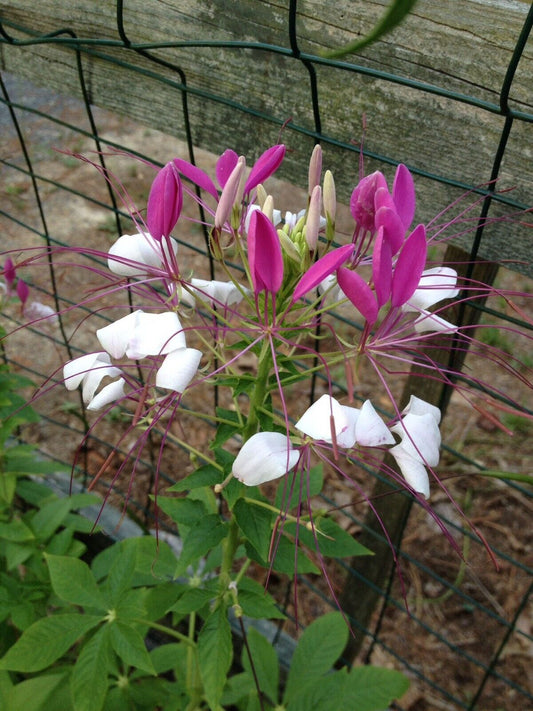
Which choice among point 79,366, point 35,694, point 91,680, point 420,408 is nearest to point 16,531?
point 35,694

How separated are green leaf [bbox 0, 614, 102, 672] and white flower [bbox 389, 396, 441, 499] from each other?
0.64 metres

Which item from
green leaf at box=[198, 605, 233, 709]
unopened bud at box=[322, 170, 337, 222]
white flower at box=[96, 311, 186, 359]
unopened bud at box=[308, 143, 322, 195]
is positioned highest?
unopened bud at box=[308, 143, 322, 195]

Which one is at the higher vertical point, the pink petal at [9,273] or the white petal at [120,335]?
A: the white petal at [120,335]

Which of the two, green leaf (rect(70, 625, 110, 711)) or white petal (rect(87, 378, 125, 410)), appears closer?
white petal (rect(87, 378, 125, 410))

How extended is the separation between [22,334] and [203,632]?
2007 millimetres

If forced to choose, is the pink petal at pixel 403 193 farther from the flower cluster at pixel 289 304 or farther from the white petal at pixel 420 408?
the white petal at pixel 420 408

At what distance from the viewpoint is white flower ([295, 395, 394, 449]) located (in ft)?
1.79

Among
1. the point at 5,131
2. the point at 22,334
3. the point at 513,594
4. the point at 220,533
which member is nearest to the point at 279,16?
the point at 220,533

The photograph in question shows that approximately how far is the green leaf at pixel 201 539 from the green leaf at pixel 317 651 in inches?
16.5

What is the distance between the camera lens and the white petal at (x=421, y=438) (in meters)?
0.58

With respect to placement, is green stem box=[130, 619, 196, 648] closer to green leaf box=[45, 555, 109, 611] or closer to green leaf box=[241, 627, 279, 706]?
green leaf box=[45, 555, 109, 611]

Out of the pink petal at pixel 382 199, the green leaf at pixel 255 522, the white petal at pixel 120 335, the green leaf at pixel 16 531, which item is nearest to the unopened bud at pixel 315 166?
the pink petal at pixel 382 199

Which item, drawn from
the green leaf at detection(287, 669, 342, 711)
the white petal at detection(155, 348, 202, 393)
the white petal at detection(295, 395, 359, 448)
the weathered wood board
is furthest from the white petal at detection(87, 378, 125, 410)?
the green leaf at detection(287, 669, 342, 711)

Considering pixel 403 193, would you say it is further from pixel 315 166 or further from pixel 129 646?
pixel 129 646
